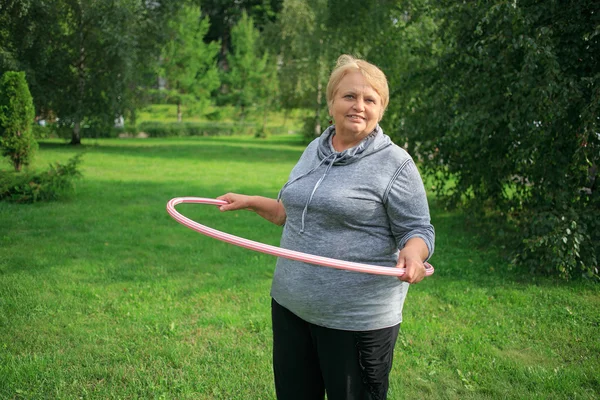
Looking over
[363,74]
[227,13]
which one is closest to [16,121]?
[363,74]

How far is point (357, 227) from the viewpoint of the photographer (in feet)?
7.59

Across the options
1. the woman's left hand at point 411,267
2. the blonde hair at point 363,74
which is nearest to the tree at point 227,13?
the blonde hair at point 363,74

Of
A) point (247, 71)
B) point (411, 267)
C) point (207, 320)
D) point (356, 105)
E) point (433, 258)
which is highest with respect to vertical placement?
point (247, 71)

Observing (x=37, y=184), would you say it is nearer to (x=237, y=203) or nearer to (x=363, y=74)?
(x=237, y=203)

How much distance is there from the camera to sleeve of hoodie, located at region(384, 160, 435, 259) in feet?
7.35

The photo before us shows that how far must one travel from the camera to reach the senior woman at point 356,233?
2.26m

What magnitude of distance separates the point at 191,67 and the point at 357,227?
128 feet

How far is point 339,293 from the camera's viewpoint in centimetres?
231

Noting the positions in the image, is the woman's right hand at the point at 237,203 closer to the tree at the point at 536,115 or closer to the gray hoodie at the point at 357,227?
the gray hoodie at the point at 357,227

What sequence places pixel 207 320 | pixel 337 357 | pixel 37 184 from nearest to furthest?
pixel 337 357
pixel 207 320
pixel 37 184

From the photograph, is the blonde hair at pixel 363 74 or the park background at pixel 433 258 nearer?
the blonde hair at pixel 363 74

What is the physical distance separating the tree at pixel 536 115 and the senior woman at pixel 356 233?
4.00 metres

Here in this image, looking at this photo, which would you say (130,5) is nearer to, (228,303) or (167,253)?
(167,253)

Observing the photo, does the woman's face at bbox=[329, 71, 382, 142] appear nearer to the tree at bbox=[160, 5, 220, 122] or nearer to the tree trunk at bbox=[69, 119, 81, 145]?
the tree trunk at bbox=[69, 119, 81, 145]
